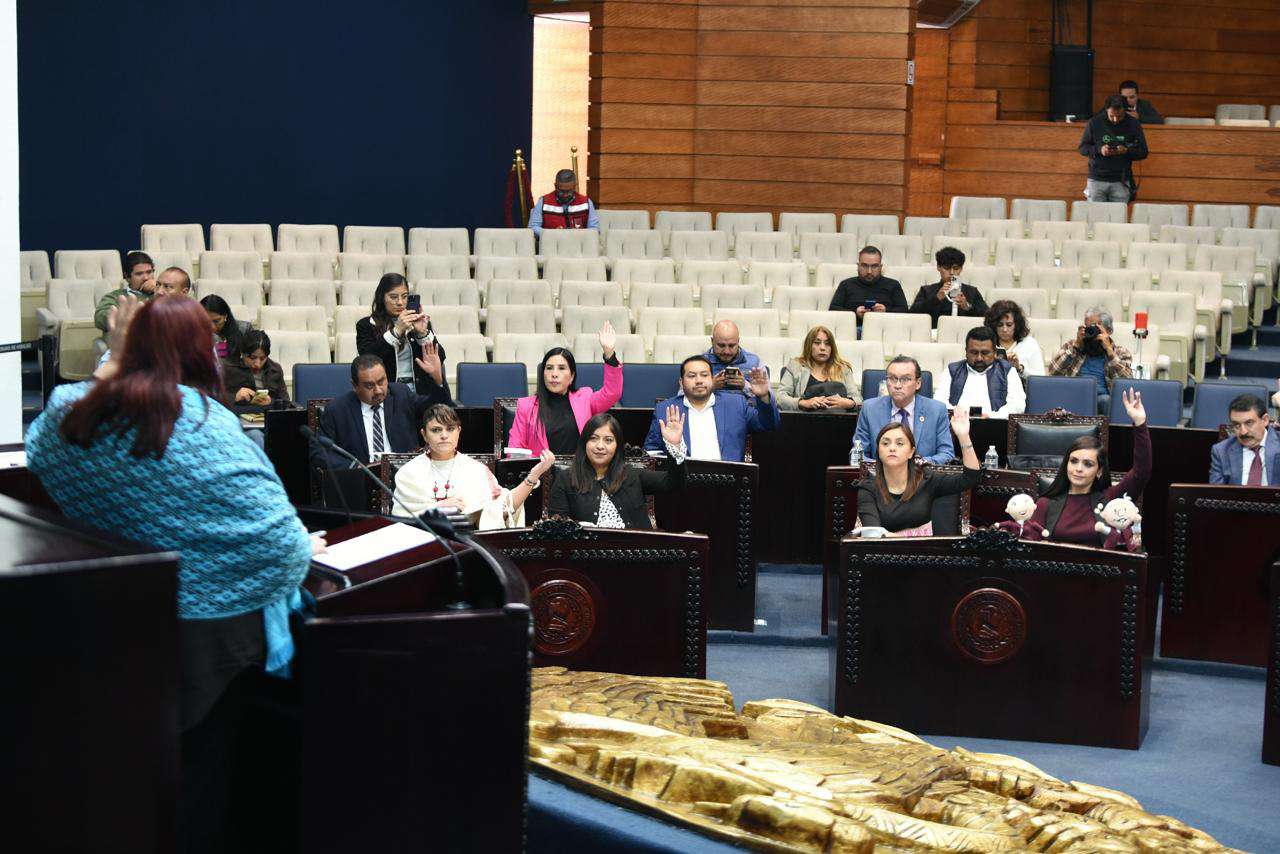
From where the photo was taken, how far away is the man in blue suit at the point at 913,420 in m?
6.21

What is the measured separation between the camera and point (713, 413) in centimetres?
635

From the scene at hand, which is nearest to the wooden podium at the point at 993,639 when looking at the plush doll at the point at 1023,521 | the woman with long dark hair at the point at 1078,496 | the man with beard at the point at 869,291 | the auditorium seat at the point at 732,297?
the plush doll at the point at 1023,521

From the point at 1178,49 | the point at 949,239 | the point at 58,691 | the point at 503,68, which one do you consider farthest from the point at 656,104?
the point at 58,691

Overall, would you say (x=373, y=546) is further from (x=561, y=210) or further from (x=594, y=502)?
(x=561, y=210)

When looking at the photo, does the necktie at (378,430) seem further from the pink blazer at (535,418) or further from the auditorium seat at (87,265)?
the auditorium seat at (87,265)

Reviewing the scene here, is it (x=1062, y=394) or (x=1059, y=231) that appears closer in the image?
(x=1062, y=394)

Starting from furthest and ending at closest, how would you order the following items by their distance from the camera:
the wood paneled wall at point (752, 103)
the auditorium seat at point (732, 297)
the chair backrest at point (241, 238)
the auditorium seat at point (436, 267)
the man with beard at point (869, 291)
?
the wood paneled wall at point (752, 103)
the chair backrest at point (241, 238)
the auditorium seat at point (436, 267)
the auditorium seat at point (732, 297)
the man with beard at point (869, 291)

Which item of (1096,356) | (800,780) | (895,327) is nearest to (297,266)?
(895,327)

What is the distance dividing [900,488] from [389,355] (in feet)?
8.69

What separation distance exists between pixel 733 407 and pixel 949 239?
465 centimetres

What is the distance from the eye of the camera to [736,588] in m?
5.86

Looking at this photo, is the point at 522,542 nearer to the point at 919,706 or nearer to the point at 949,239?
the point at 919,706

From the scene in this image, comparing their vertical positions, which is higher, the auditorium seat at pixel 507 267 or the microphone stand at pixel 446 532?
the auditorium seat at pixel 507 267

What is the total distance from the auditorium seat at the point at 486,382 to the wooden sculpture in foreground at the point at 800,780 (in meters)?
4.24
